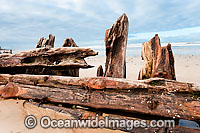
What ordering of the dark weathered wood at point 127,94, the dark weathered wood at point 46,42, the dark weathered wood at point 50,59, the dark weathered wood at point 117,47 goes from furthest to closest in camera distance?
the dark weathered wood at point 46,42
the dark weathered wood at point 117,47
the dark weathered wood at point 50,59
the dark weathered wood at point 127,94

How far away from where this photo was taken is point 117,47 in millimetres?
4105

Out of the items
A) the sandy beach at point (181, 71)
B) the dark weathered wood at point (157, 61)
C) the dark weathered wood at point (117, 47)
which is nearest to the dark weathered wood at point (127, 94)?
the dark weathered wood at point (157, 61)

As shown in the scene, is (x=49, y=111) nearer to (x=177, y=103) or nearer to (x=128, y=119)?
(x=128, y=119)

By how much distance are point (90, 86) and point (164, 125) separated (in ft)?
4.86

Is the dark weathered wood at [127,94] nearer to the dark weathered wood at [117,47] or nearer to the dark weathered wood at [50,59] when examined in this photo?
the dark weathered wood at [50,59]

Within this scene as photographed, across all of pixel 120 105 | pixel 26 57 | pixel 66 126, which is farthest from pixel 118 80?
pixel 26 57

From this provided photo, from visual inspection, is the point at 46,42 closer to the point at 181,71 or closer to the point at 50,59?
the point at 50,59

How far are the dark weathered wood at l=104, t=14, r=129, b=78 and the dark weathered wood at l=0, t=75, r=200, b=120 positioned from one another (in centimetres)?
120

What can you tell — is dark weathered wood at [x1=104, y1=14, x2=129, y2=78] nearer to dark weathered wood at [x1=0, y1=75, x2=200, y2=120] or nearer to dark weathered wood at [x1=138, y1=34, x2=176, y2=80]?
dark weathered wood at [x1=138, y1=34, x2=176, y2=80]

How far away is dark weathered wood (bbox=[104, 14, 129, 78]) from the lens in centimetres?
403

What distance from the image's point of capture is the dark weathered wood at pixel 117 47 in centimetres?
403

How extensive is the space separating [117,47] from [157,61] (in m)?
1.13

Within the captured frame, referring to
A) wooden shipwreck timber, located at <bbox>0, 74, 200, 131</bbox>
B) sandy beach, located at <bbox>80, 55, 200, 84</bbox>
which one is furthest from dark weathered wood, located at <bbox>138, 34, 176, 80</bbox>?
sandy beach, located at <bbox>80, 55, 200, 84</bbox>

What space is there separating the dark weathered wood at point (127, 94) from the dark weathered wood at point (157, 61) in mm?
806
